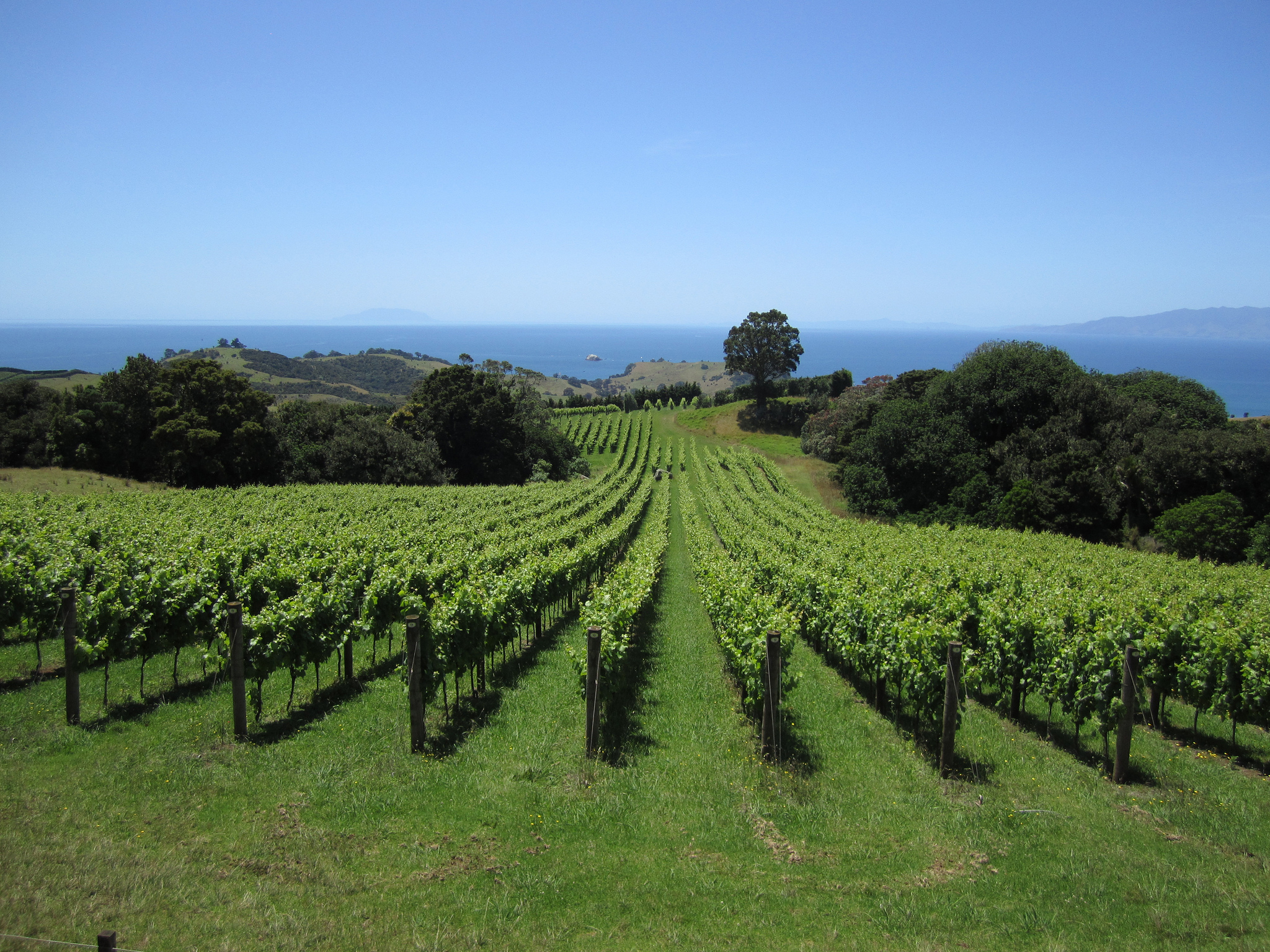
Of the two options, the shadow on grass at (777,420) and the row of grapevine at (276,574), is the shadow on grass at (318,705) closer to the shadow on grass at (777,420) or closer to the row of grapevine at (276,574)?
the row of grapevine at (276,574)

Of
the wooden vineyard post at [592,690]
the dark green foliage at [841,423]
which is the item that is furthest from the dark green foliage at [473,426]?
the wooden vineyard post at [592,690]

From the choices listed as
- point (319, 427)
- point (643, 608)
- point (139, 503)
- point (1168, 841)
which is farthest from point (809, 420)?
point (1168, 841)

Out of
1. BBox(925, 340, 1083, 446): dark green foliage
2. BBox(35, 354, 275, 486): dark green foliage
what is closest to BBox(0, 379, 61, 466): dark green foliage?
BBox(35, 354, 275, 486): dark green foliage

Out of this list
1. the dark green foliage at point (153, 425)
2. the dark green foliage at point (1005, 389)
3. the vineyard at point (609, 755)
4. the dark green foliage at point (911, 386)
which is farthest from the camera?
the dark green foliage at point (911, 386)

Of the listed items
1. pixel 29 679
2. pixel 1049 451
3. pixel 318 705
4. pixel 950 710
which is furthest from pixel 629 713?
Result: pixel 1049 451

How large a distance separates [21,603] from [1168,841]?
1651 centimetres

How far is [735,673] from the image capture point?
11.9 m

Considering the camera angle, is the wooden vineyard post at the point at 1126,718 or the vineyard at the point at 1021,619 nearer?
the wooden vineyard post at the point at 1126,718

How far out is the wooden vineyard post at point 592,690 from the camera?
8.61 m

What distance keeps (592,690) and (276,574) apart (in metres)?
6.99

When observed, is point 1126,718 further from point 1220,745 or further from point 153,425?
point 153,425

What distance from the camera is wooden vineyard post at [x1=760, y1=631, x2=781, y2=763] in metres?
8.56

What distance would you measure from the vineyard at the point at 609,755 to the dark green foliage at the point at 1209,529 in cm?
1596

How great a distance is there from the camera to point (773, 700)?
8.62 m
